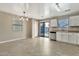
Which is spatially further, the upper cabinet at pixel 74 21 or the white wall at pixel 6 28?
the white wall at pixel 6 28

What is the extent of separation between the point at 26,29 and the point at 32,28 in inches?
46.3

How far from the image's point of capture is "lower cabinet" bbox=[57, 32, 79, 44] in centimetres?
791

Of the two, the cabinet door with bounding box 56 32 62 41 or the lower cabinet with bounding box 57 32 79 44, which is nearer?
the lower cabinet with bounding box 57 32 79 44

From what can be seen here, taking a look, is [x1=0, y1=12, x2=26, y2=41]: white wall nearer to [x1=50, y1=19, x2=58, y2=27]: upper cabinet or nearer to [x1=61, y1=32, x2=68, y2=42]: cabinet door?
[x1=50, y1=19, x2=58, y2=27]: upper cabinet

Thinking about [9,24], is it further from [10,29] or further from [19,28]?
[19,28]

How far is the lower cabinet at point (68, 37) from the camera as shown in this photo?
311 inches

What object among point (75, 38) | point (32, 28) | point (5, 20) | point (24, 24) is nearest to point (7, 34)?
point (5, 20)

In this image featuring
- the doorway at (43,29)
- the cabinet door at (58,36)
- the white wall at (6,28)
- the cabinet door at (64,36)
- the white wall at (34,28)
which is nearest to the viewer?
the white wall at (6,28)

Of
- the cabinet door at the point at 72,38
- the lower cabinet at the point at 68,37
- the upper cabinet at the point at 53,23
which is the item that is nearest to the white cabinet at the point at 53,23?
the upper cabinet at the point at 53,23

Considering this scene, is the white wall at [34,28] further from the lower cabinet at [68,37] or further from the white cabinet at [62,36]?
the lower cabinet at [68,37]

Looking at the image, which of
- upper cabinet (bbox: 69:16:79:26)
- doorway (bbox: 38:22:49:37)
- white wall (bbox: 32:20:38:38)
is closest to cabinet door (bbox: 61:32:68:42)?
upper cabinet (bbox: 69:16:79:26)

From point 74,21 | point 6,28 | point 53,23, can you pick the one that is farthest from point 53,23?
point 6,28

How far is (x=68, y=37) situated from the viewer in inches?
339

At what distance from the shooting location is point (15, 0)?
2.47m
